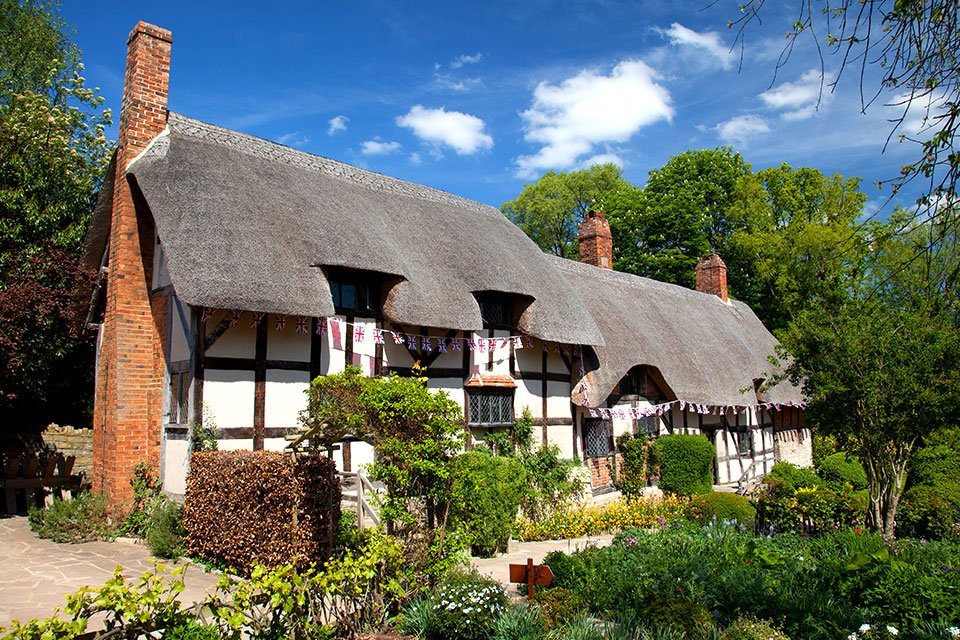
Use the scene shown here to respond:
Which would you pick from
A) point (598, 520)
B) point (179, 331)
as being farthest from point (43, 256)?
point (598, 520)

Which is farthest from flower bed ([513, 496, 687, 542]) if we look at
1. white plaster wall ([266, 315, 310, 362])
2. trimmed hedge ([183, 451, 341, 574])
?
white plaster wall ([266, 315, 310, 362])

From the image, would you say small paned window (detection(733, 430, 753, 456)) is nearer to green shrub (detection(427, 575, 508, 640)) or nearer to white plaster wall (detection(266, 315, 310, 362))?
white plaster wall (detection(266, 315, 310, 362))

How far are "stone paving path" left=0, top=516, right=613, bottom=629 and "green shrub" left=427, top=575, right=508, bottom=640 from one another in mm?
2228

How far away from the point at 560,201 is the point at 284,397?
27447mm

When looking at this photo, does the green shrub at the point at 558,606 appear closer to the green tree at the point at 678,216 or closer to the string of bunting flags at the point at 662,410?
the string of bunting flags at the point at 662,410

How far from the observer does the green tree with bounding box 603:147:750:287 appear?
3100cm

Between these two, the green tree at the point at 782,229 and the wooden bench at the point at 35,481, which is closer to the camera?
the wooden bench at the point at 35,481

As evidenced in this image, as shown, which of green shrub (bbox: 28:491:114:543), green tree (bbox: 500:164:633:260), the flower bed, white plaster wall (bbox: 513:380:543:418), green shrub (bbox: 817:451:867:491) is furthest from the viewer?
green tree (bbox: 500:164:633:260)

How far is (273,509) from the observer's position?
882 centimetres

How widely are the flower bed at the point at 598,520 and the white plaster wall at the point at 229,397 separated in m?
5.05

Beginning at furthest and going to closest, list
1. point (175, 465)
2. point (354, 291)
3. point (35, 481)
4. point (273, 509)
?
1. point (35, 481)
2. point (354, 291)
3. point (175, 465)
4. point (273, 509)

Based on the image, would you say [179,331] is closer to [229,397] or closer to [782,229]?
[229,397]

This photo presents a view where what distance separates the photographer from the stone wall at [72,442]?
15898 millimetres

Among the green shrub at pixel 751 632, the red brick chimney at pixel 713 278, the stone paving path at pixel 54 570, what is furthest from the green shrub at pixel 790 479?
the red brick chimney at pixel 713 278
